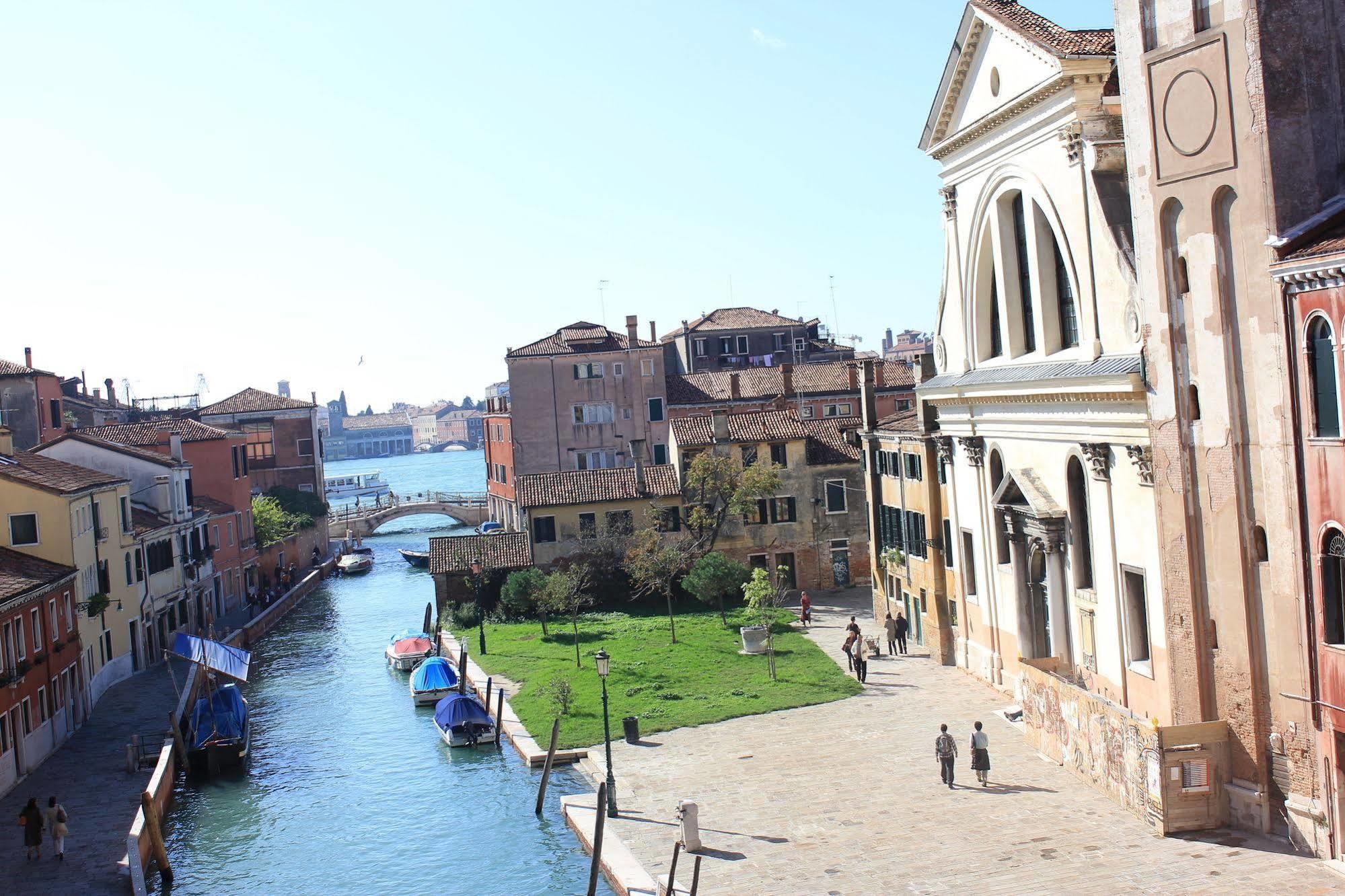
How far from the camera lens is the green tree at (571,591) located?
39062mm

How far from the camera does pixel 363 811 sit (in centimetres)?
2530

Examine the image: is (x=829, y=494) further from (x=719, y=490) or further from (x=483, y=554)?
(x=483, y=554)

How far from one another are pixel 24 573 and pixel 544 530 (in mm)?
18241

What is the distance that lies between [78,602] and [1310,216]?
28.1 meters

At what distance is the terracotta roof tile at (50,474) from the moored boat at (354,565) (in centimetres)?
3145

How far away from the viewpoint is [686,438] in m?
45.3

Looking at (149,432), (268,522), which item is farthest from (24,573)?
(268,522)

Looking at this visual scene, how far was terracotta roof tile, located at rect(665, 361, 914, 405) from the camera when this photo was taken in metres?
62.2

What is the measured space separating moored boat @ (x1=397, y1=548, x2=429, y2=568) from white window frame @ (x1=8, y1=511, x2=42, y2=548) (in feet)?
128

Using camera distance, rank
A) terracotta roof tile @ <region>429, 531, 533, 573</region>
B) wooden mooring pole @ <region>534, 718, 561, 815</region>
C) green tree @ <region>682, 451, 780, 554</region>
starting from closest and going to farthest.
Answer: wooden mooring pole @ <region>534, 718, 561, 815</region> → green tree @ <region>682, 451, 780, 554</region> → terracotta roof tile @ <region>429, 531, 533, 573</region>

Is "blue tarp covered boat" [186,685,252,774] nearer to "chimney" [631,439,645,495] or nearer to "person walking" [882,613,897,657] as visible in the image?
"person walking" [882,613,897,657]

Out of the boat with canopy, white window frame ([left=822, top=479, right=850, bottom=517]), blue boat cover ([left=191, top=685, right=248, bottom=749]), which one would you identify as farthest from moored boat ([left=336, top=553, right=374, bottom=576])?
blue boat cover ([left=191, top=685, right=248, bottom=749])

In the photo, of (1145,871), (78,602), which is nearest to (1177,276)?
(1145,871)

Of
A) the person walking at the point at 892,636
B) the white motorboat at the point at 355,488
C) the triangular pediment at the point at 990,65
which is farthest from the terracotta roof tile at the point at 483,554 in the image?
the white motorboat at the point at 355,488
